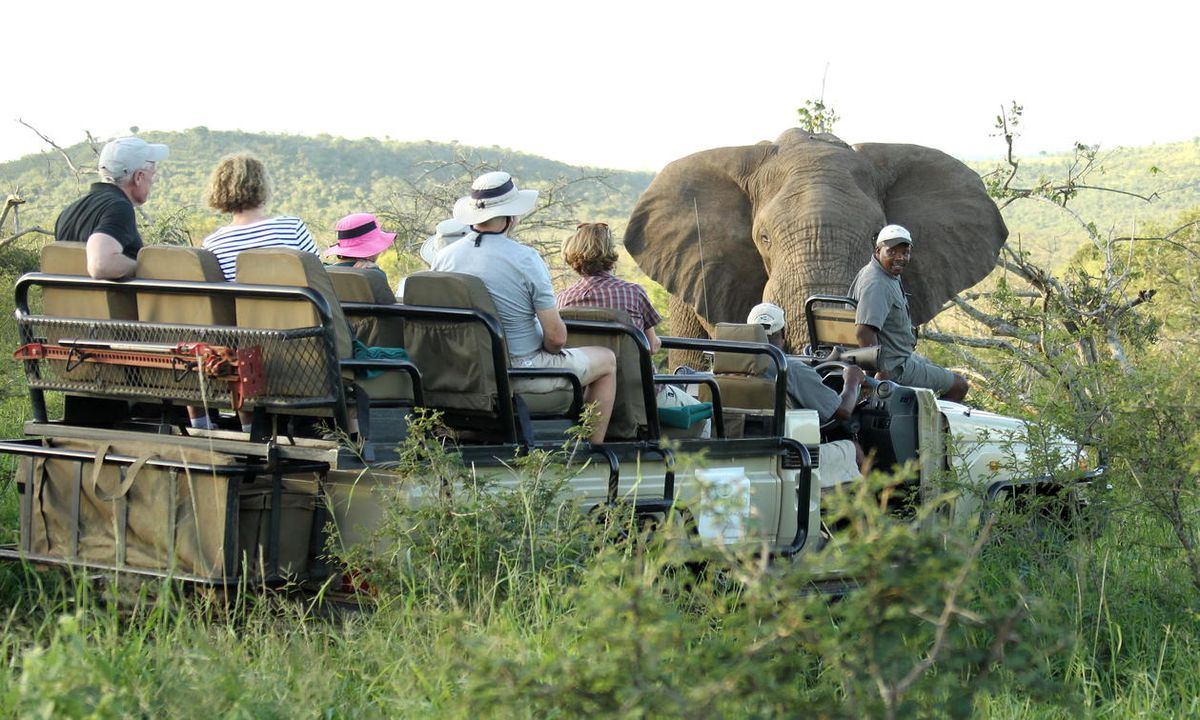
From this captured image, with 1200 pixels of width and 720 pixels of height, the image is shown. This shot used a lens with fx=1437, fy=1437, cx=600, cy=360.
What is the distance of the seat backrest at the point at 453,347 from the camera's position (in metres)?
5.26

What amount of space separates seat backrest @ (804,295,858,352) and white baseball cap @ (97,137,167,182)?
387 centimetres

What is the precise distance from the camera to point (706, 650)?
3061mm

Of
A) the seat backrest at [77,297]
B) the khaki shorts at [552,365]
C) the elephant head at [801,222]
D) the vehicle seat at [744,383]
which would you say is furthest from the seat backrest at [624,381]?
the elephant head at [801,222]

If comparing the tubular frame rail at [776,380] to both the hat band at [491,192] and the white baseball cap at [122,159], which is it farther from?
the white baseball cap at [122,159]

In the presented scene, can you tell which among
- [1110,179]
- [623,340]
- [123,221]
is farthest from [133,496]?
[1110,179]

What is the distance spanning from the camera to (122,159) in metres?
5.45

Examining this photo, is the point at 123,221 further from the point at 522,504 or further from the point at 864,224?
the point at 864,224

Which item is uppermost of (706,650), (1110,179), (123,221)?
(123,221)

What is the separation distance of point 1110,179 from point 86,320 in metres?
58.6

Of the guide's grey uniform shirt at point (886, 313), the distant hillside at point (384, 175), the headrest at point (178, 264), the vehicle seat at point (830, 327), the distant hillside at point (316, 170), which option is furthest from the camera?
the distant hillside at point (384, 175)

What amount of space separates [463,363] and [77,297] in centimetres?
141

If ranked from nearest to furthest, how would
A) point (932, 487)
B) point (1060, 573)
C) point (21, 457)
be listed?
1. point (21, 457)
2. point (1060, 573)
3. point (932, 487)

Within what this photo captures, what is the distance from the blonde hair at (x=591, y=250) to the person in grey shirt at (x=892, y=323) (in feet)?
5.67

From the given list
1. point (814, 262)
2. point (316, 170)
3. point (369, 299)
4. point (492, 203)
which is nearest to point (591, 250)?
point (492, 203)
